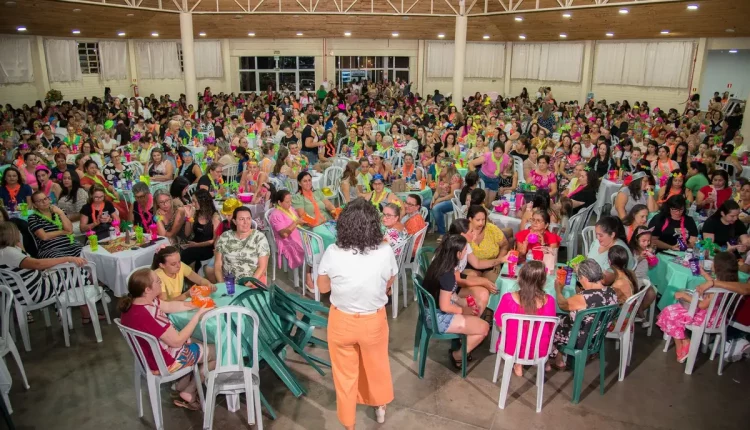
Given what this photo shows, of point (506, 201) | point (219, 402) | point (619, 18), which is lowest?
point (219, 402)

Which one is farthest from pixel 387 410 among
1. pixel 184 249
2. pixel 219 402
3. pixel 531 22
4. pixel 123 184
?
pixel 531 22

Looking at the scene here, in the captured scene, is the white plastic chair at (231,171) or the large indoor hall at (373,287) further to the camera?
the white plastic chair at (231,171)

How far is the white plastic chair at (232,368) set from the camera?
11.7 feet

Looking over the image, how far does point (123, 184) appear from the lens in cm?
785

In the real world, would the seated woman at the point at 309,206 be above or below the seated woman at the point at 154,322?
above

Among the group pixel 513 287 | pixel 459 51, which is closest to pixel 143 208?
pixel 513 287

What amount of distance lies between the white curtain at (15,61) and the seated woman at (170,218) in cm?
1439

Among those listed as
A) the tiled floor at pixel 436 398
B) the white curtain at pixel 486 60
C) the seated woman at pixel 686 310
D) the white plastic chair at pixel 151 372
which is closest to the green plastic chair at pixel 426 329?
the tiled floor at pixel 436 398

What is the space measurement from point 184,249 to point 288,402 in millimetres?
2453

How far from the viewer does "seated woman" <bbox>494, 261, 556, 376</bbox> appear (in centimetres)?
397

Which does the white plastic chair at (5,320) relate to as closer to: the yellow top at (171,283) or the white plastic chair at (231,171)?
the yellow top at (171,283)

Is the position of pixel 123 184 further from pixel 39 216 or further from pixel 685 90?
pixel 685 90

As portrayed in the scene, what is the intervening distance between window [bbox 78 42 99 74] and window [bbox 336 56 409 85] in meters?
9.27

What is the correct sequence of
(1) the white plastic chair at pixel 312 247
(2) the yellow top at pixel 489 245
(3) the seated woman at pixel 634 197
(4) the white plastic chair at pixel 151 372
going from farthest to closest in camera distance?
(3) the seated woman at pixel 634 197 < (1) the white plastic chair at pixel 312 247 < (2) the yellow top at pixel 489 245 < (4) the white plastic chair at pixel 151 372
